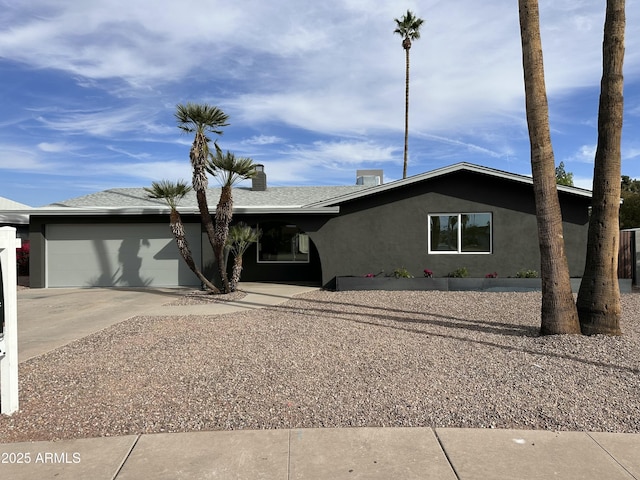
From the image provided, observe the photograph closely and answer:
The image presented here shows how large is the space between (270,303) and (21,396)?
21.8 feet

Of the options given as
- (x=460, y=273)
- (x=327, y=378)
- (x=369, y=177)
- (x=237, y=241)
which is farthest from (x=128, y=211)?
(x=369, y=177)

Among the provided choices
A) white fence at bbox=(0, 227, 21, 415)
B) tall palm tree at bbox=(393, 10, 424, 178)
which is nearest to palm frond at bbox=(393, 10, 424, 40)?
tall palm tree at bbox=(393, 10, 424, 178)

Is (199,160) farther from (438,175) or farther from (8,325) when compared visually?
(8,325)

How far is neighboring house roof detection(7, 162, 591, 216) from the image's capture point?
1324 centimetres

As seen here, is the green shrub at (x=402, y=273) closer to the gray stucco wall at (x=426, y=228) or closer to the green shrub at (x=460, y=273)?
the gray stucco wall at (x=426, y=228)

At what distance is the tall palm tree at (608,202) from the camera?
6871 millimetres

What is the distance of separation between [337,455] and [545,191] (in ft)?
17.5

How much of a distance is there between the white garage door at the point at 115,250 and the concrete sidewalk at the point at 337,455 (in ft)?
39.6

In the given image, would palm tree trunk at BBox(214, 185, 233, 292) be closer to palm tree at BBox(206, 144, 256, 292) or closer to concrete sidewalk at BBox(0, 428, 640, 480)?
palm tree at BBox(206, 144, 256, 292)

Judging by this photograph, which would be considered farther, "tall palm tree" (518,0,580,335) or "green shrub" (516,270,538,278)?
"green shrub" (516,270,538,278)

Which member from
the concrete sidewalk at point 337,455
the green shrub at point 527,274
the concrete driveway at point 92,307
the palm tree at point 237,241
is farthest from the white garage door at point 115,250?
the concrete sidewalk at point 337,455

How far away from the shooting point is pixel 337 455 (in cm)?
344

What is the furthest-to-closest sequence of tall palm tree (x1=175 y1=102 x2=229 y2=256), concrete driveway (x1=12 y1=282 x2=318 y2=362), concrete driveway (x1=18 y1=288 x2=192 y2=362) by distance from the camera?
A: tall palm tree (x1=175 y1=102 x2=229 y2=256) → concrete driveway (x1=12 y1=282 x2=318 y2=362) → concrete driveway (x1=18 y1=288 x2=192 y2=362)

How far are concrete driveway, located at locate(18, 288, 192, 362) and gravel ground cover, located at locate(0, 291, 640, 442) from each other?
0.57m
